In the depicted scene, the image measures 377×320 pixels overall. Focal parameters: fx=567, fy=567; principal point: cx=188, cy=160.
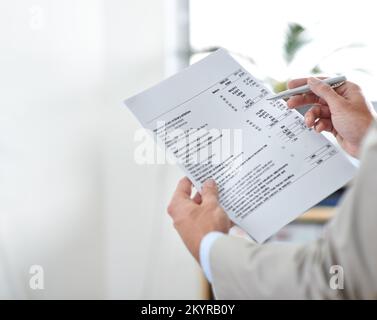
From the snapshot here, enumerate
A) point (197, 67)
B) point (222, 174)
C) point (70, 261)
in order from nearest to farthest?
point (222, 174)
point (197, 67)
point (70, 261)

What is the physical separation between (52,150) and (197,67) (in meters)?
0.94

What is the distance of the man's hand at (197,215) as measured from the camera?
2.88 ft

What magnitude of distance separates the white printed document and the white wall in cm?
88

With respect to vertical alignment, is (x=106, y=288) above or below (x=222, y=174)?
below

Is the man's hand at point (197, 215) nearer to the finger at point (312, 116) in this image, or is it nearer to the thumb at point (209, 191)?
the thumb at point (209, 191)

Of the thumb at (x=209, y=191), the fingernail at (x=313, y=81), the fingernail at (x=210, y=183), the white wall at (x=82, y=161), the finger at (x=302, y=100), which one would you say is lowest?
the white wall at (x=82, y=161)

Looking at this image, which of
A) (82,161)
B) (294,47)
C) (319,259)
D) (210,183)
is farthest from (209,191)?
(294,47)

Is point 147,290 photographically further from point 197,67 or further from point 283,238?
point 197,67

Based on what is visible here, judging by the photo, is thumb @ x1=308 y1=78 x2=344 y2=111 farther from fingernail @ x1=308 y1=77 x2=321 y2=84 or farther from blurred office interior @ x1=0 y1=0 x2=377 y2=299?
blurred office interior @ x1=0 y1=0 x2=377 y2=299

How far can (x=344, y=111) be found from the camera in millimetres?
1114

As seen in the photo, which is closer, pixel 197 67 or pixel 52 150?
pixel 197 67

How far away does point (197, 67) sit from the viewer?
109 centimetres

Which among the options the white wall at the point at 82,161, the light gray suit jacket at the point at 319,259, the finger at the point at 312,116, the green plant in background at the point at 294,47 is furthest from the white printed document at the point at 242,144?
the green plant in background at the point at 294,47

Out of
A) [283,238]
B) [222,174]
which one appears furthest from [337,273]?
[283,238]
